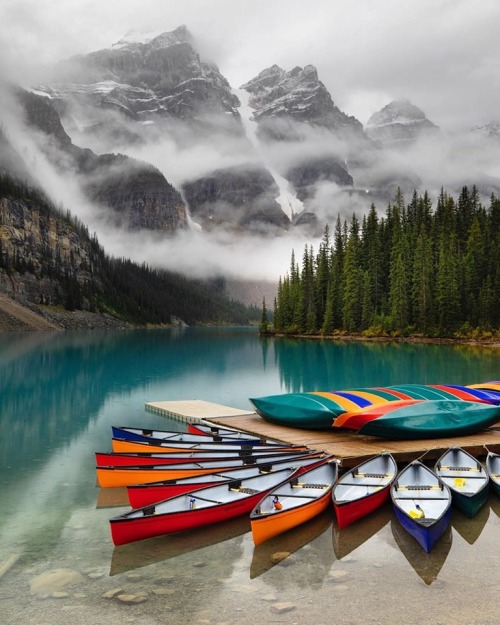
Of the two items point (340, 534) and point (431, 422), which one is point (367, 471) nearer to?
point (340, 534)

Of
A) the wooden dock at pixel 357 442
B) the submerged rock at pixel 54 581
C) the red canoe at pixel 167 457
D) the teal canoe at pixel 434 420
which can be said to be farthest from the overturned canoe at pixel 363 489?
the submerged rock at pixel 54 581

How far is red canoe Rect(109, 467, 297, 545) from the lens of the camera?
43.9 ft

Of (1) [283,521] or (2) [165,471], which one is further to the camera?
(2) [165,471]

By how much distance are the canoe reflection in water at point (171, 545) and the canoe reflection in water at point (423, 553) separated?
3.89 metres

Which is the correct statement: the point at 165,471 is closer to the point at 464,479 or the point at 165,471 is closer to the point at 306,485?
the point at 306,485

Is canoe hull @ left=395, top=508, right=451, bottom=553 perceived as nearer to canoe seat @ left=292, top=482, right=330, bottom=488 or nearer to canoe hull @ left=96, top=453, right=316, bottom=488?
canoe seat @ left=292, top=482, right=330, bottom=488

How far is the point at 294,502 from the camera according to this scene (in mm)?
15039

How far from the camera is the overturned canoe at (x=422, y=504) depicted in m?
13.1

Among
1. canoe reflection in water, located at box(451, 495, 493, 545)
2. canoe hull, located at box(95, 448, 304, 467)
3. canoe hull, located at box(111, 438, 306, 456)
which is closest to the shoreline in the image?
canoe hull, located at box(111, 438, 306, 456)

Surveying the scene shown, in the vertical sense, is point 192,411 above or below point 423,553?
above

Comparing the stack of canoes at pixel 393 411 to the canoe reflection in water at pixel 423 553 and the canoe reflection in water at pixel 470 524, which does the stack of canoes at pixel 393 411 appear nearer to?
the canoe reflection in water at pixel 470 524

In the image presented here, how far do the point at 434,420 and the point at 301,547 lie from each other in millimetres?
10466

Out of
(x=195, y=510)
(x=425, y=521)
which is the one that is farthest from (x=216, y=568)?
(x=425, y=521)

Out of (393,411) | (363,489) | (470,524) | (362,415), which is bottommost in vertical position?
(470,524)
